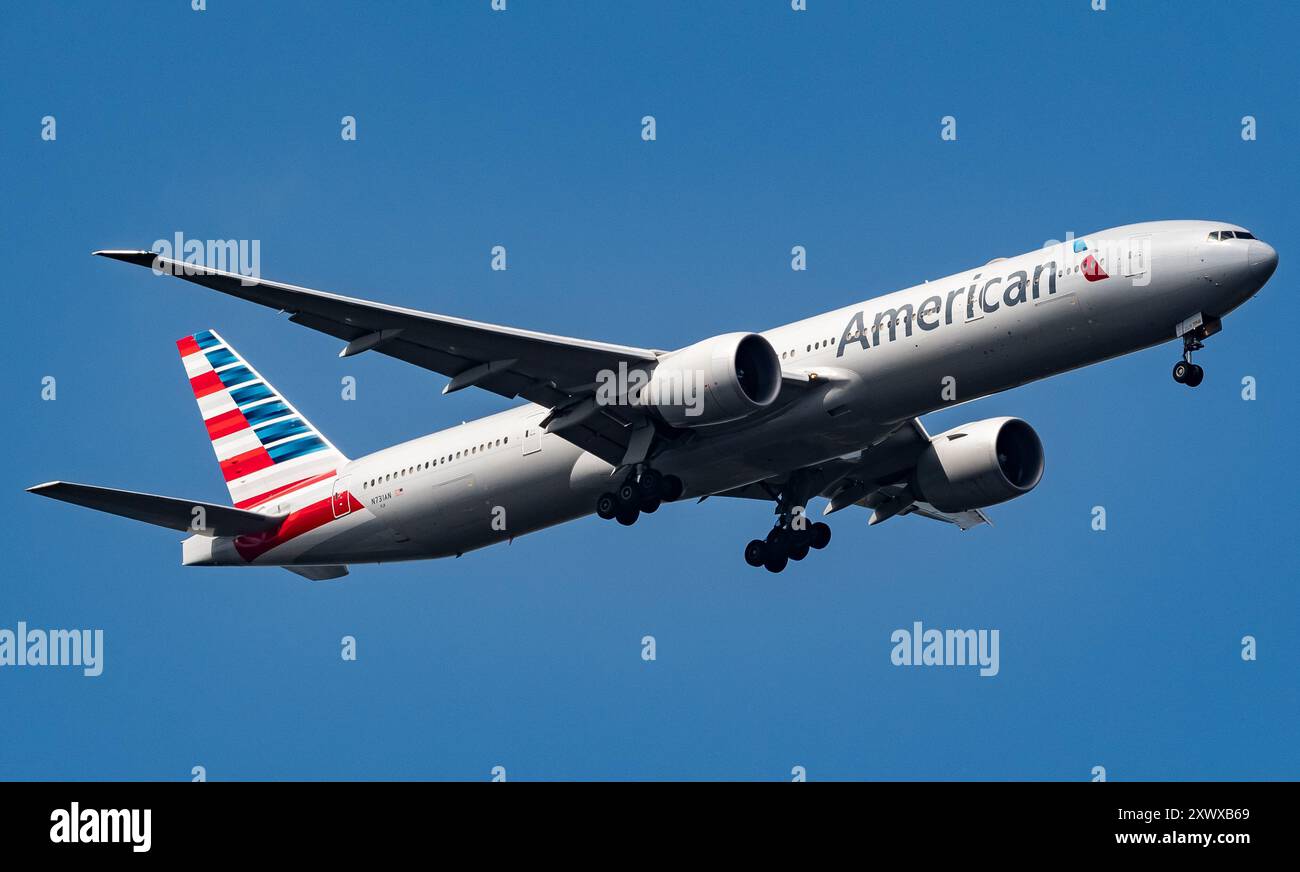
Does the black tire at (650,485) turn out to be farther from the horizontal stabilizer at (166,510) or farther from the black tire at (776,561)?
the horizontal stabilizer at (166,510)

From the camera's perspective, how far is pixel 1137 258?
34.8m

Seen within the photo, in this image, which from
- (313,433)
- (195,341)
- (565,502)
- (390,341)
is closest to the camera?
(390,341)

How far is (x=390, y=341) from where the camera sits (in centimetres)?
3766

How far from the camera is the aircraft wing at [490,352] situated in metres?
35.9

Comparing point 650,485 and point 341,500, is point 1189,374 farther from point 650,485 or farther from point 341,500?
point 341,500

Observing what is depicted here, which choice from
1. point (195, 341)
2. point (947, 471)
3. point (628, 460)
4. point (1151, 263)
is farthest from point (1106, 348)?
point (195, 341)

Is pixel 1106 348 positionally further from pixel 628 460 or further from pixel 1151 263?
pixel 628 460

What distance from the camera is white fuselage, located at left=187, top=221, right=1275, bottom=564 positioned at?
34812 millimetres

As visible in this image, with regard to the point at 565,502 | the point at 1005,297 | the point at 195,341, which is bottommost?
the point at 565,502

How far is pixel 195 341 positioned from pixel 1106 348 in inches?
995

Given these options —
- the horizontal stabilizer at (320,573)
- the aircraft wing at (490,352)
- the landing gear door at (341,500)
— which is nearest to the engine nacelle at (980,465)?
the aircraft wing at (490,352)

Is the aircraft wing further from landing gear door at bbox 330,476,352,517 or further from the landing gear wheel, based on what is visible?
landing gear door at bbox 330,476,352,517

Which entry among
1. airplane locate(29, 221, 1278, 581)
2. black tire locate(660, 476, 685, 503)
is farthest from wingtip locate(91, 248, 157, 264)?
black tire locate(660, 476, 685, 503)

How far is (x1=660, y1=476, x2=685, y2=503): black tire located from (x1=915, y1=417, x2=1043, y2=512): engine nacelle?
653cm
